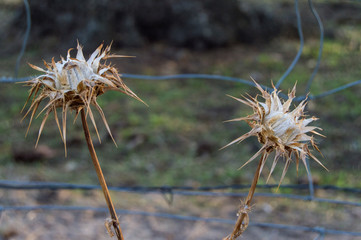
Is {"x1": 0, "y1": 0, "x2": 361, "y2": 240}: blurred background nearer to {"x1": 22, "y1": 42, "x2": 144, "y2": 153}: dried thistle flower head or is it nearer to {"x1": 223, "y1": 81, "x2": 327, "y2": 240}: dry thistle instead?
{"x1": 223, "y1": 81, "x2": 327, "y2": 240}: dry thistle

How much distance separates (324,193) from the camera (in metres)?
2.75

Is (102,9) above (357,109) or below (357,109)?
above

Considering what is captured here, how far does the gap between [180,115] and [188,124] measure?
16 centimetres

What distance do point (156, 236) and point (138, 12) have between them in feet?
10.6

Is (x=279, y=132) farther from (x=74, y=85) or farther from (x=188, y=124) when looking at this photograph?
(x=188, y=124)

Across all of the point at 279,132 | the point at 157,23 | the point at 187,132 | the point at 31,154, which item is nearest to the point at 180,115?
the point at 187,132

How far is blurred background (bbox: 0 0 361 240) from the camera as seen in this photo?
100.0 inches

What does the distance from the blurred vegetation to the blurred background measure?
0.01 m

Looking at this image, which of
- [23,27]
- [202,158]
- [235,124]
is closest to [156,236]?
[202,158]

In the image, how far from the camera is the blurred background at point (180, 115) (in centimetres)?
254

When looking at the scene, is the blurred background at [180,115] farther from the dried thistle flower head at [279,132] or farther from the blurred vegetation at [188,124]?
the dried thistle flower head at [279,132]

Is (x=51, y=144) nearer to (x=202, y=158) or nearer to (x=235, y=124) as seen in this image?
(x=202, y=158)

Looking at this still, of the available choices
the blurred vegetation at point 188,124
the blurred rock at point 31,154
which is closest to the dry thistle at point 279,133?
the blurred vegetation at point 188,124

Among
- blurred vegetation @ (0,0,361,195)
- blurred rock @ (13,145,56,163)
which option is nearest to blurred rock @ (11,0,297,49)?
blurred vegetation @ (0,0,361,195)
